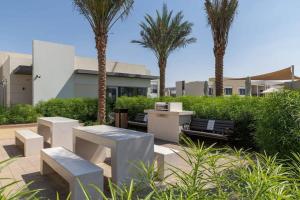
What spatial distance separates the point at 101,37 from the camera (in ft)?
40.6

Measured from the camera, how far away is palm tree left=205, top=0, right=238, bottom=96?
39.5 ft

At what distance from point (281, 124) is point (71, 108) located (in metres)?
12.5

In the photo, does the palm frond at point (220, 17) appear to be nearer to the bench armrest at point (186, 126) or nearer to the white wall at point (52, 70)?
the bench armrest at point (186, 126)

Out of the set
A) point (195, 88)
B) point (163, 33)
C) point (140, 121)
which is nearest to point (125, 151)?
point (140, 121)

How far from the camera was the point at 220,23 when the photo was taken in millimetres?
12367

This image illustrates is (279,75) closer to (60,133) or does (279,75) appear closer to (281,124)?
(281,124)

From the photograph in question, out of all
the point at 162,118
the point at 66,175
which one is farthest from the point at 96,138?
the point at 162,118

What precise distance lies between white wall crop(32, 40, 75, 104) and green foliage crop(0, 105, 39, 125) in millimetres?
2015

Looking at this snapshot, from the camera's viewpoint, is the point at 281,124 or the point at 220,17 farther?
the point at 220,17

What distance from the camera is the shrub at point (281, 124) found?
4639 mm

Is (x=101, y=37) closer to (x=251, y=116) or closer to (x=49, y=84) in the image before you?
(x=49, y=84)

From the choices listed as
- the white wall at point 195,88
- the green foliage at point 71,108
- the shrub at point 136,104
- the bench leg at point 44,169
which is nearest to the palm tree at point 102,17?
the shrub at point 136,104

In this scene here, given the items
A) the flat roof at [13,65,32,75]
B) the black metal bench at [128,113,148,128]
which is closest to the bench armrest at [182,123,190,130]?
the black metal bench at [128,113,148,128]

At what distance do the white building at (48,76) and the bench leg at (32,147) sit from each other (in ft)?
31.1
